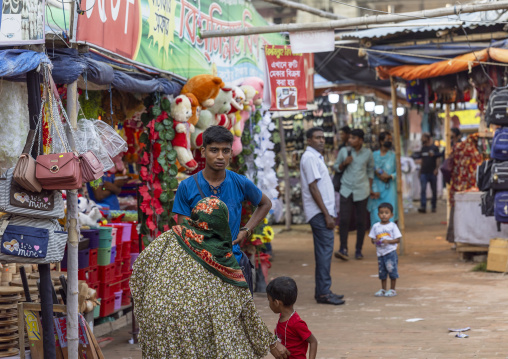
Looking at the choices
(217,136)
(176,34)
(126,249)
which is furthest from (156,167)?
(217,136)

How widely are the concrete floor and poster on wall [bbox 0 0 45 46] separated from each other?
9.58 ft

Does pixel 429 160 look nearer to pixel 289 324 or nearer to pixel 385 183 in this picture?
pixel 385 183

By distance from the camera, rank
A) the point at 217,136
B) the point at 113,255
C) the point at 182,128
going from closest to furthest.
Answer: the point at 217,136
the point at 182,128
the point at 113,255

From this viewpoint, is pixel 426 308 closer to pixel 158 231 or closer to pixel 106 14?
pixel 158 231

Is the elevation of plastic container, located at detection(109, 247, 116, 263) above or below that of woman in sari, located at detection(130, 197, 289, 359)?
below

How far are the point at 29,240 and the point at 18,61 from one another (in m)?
1.15

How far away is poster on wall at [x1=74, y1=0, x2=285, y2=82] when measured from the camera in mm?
5707

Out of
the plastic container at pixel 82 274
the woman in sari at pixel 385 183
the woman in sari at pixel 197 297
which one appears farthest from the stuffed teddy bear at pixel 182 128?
the woman in sari at pixel 385 183

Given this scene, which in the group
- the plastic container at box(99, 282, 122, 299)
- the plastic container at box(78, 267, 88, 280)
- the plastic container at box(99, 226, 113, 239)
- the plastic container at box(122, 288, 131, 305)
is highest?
the plastic container at box(99, 226, 113, 239)

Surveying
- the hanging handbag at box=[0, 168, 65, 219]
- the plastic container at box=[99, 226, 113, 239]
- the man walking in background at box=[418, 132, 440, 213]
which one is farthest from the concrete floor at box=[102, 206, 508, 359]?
the man walking in background at box=[418, 132, 440, 213]

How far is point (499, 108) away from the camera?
32.2 ft

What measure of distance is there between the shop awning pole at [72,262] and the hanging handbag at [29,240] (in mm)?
244

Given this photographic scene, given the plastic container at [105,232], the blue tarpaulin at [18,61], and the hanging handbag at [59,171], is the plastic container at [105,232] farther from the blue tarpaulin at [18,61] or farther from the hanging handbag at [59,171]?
the blue tarpaulin at [18,61]

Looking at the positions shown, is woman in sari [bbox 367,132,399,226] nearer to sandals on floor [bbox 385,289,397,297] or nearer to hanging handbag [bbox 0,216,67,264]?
sandals on floor [bbox 385,289,397,297]
